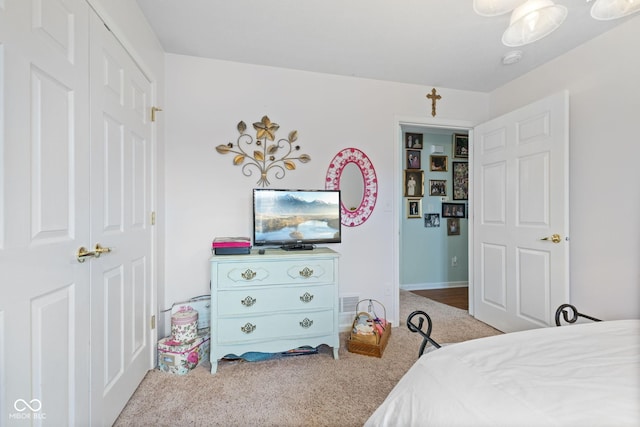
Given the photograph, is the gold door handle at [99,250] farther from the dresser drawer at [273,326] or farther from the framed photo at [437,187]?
the framed photo at [437,187]

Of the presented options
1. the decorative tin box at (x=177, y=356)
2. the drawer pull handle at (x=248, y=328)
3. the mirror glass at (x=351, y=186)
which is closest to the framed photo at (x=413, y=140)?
the mirror glass at (x=351, y=186)

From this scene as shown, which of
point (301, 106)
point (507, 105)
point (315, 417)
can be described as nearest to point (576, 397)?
point (315, 417)

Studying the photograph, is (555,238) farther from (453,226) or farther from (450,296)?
(453,226)

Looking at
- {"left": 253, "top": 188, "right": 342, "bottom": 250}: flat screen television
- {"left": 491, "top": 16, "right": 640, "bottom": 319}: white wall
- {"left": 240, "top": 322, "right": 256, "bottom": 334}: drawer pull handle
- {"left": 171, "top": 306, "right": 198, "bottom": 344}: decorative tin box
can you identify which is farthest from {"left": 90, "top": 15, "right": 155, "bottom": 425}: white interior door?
{"left": 491, "top": 16, "right": 640, "bottom": 319}: white wall

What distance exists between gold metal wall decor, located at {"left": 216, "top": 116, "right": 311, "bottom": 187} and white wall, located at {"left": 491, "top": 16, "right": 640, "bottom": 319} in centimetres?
219

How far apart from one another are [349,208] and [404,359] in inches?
52.4

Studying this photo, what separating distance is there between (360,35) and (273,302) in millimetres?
2039

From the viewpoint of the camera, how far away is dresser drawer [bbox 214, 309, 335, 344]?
191 centimetres

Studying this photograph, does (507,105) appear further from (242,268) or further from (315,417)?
(315,417)

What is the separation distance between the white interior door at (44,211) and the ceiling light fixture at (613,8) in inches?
90.6

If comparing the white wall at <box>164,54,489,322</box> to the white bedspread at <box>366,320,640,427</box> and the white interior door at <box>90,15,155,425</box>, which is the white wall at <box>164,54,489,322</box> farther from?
the white bedspread at <box>366,320,640,427</box>

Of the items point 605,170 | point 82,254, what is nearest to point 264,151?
point 82,254

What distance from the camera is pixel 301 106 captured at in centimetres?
251

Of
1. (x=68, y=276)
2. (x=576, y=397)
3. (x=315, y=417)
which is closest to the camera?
(x=576, y=397)
